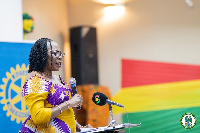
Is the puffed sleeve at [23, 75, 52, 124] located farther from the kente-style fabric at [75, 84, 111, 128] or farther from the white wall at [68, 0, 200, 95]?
the kente-style fabric at [75, 84, 111, 128]

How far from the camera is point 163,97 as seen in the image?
3756mm

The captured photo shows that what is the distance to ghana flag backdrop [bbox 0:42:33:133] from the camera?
105 inches

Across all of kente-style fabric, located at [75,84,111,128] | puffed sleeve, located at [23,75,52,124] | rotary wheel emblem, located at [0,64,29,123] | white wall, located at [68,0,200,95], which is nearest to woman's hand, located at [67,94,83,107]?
puffed sleeve, located at [23,75,52,124]

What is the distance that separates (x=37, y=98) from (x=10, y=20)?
1330mm

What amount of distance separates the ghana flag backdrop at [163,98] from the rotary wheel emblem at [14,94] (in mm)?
1464

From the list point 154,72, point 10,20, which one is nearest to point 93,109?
point 154,72

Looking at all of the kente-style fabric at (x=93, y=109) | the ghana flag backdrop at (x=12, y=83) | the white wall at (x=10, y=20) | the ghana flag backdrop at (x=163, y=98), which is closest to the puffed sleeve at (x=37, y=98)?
the ghana flag backdrop at (x=12, y=83)

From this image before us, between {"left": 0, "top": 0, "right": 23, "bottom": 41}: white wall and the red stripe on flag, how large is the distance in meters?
1.95

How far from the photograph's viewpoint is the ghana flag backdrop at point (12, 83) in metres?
2.68

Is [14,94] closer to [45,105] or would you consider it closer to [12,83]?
[12,83]

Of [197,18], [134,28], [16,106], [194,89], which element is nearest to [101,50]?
[134,28]

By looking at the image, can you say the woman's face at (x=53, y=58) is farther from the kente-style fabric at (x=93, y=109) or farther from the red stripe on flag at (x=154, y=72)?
the kente-style fabric at (x=93, y=109)

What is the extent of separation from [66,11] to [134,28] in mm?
1514

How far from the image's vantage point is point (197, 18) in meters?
4.78
